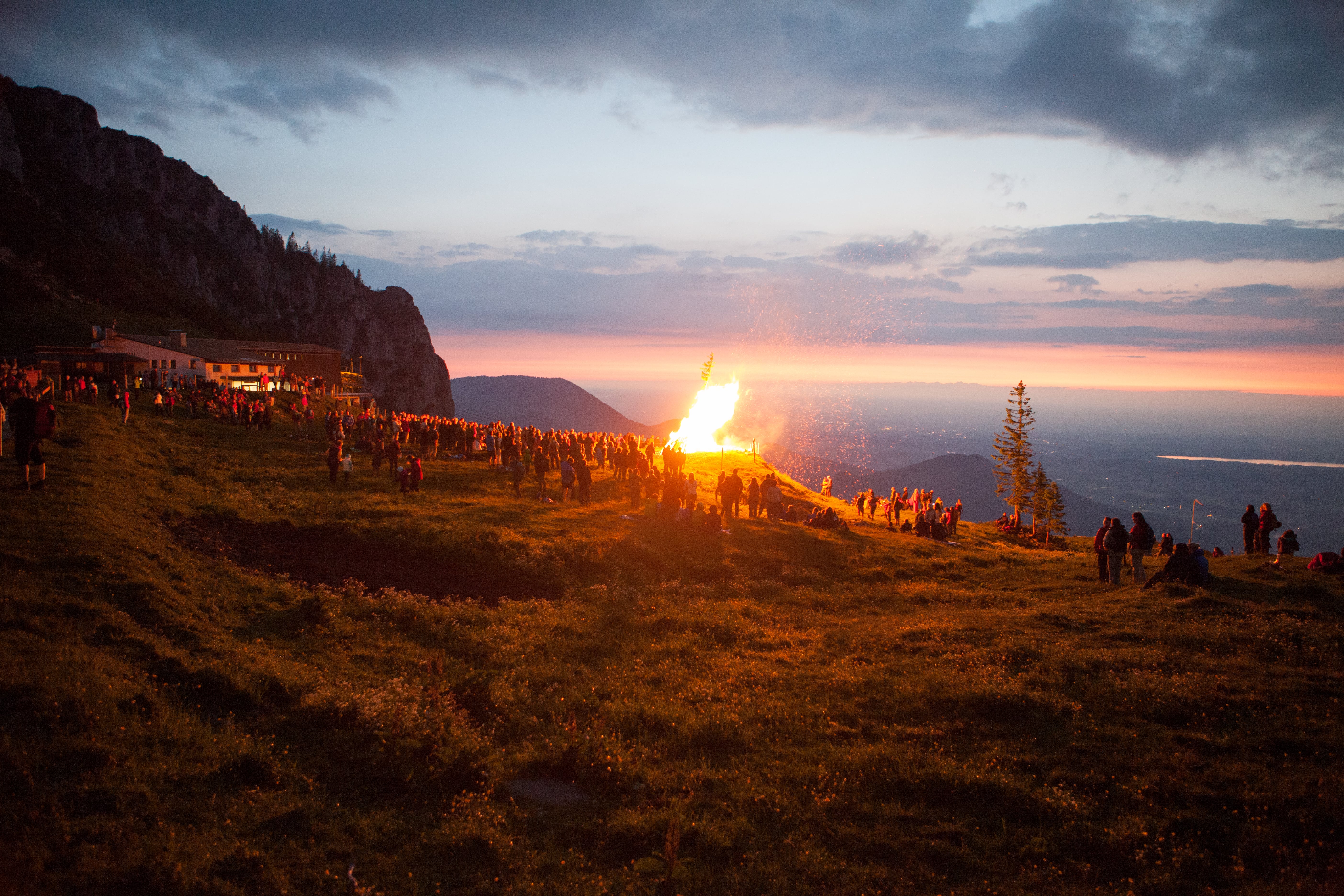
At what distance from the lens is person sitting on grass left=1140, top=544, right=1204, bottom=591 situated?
713 inches

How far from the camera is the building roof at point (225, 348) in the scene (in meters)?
75.5

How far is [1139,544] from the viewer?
19.6 metres

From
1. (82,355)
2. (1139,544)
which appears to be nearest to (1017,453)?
(1139,544)

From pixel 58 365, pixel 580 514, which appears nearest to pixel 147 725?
pixel 580 514

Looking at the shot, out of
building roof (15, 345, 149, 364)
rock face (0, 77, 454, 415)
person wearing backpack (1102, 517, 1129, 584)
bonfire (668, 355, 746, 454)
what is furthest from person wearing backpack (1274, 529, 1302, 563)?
rock face (0, 77, 454, 415)

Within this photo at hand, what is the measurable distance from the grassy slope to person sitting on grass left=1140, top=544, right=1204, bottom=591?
2.52 feet

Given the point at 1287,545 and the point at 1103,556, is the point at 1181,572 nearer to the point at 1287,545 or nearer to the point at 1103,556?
the point at 1103,556

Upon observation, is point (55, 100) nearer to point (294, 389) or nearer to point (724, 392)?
point (294, 389)

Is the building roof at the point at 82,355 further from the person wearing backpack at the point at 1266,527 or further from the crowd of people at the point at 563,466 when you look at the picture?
the person wearing backpack at the point at 1266,527

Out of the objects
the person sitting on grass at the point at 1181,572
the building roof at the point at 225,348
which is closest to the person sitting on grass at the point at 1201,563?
the person sitting on grass at the point at 1181,572

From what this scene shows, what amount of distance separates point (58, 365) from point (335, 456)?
58.3 meters

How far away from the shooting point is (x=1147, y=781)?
8570mm

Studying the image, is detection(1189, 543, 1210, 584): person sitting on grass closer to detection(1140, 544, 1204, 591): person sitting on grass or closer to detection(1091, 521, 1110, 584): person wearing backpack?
detection(1140, 544, 1204, 591): person sitting on grass

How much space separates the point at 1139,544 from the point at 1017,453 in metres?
47.3
